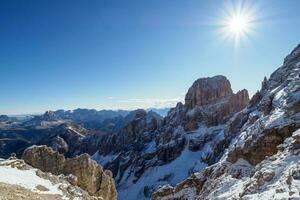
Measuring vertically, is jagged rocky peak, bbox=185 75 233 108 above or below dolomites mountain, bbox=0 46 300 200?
above

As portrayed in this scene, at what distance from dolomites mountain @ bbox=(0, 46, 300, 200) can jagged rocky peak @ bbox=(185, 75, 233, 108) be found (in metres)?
0.56

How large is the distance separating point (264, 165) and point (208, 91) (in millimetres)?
155543

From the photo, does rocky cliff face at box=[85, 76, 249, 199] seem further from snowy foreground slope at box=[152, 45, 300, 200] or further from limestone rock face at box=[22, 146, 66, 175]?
limestone rock face at box=[22, 146, 66, 175]

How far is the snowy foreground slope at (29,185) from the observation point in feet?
114

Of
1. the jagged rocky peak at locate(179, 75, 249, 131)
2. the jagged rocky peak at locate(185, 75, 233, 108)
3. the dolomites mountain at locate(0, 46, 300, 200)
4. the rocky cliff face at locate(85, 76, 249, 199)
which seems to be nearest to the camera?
the dolomites mountain at locate(0, 46, 300, 200)

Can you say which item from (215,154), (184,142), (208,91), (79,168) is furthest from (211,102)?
(79,168)

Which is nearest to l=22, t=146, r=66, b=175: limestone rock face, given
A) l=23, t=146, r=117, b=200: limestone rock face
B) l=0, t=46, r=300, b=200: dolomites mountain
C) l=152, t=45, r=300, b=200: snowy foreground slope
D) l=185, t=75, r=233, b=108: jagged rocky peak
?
l=23, t=146, r=117, b=200: limestone rock face

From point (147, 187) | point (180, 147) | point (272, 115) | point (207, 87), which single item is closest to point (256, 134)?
point (272, 115)

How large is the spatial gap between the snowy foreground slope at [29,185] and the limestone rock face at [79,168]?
22.6m

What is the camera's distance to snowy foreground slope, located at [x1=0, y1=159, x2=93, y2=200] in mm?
34862

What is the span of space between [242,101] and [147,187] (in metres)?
70.3

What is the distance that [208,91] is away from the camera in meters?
189

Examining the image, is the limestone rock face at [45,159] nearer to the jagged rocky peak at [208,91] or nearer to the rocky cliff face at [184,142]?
the rocky cliff face at [184,142]

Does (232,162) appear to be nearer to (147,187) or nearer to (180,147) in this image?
(147,187)
